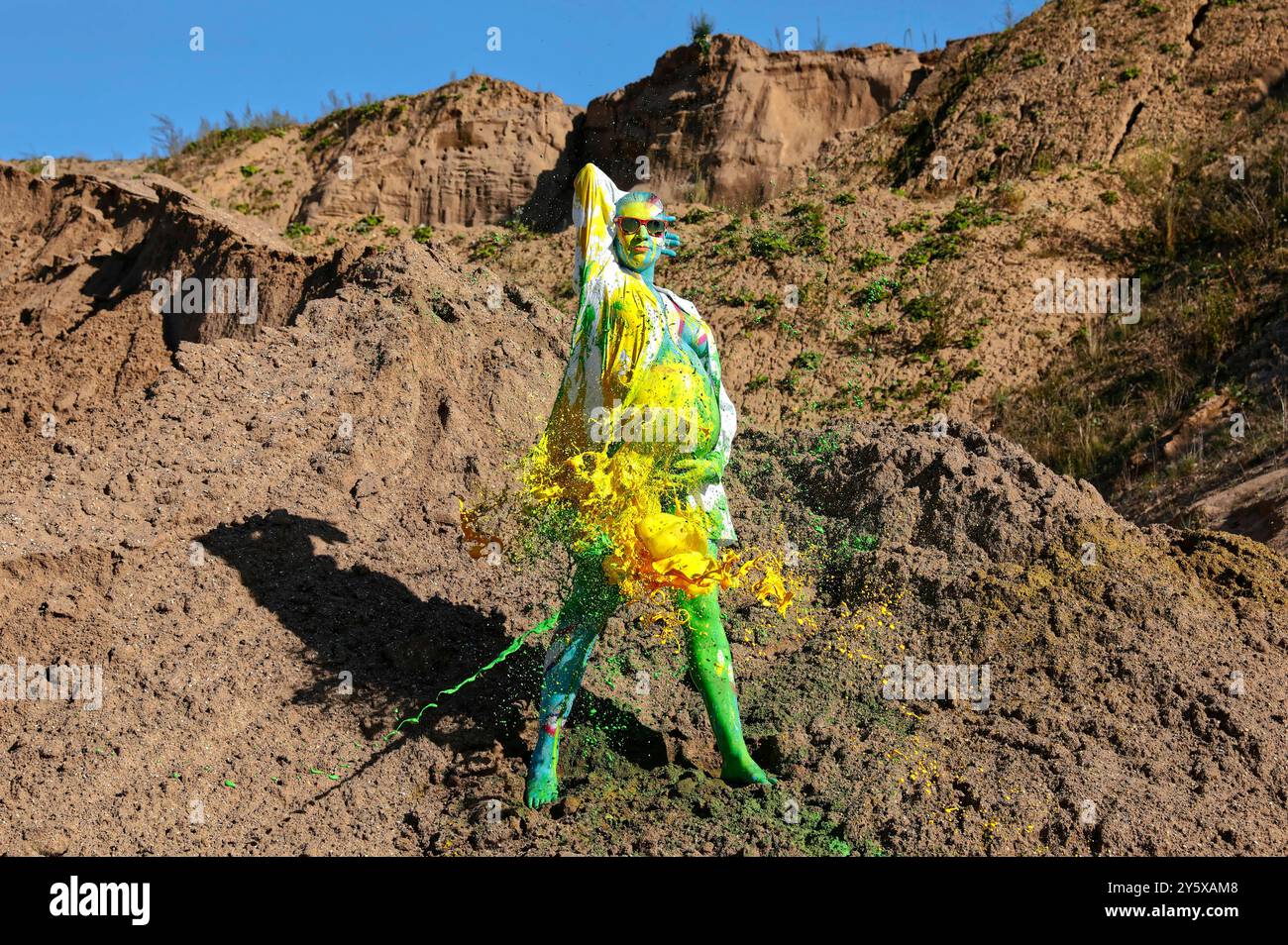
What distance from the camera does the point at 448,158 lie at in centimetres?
1680

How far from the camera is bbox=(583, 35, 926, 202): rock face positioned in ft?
51.1

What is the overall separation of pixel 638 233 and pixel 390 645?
248cm

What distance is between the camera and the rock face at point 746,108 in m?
15.6

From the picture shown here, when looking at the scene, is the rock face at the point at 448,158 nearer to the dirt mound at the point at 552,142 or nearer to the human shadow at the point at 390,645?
the dirt mound at the point at 552,142

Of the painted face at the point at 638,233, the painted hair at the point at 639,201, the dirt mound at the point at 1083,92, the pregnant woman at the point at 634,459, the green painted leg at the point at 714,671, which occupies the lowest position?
the green painted leg at the point at 714,671

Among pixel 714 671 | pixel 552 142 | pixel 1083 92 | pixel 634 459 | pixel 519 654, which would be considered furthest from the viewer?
pixel 552 142

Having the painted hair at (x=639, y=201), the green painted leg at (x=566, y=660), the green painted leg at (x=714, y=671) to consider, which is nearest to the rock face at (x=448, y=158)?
the painted hair at (x=639, y=201)

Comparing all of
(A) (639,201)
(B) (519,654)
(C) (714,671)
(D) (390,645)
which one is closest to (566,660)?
(C) (714,671)

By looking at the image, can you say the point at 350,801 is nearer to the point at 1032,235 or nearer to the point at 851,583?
the point at 851,583

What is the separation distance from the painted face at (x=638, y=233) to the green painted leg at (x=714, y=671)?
1460mm

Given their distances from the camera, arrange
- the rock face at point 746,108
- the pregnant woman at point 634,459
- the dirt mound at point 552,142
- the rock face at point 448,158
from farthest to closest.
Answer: the rock face at point 448,158
the dirt mound at point 552,142
the rock face at point 746,108
the pregnant woman at point 634,459

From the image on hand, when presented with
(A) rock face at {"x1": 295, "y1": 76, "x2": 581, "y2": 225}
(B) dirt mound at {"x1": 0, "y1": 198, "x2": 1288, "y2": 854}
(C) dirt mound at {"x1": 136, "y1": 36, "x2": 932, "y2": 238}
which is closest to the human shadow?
(B) dirt mound at {"x1": 0, "y1": 198, "x2": 1288, "y2": 854}

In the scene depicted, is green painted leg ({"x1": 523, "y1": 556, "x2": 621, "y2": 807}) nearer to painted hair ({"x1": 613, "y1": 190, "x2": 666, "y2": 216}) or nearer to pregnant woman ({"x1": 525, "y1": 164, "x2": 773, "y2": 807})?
pregnant woman ({"x1": 525, "y1": 164, "x2": 773, "y2": 807})

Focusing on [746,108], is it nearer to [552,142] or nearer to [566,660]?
[552,142]
